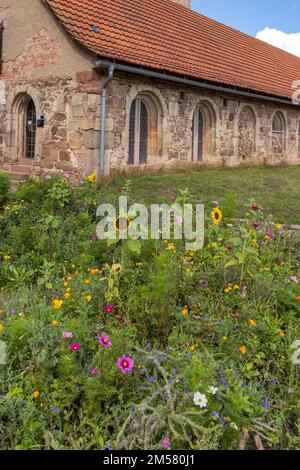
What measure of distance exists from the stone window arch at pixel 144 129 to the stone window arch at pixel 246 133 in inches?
153

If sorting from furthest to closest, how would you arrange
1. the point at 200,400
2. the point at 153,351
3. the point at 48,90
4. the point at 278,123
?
1. the point at 278,123
2. the point at 48,90
3. the point at 153,351
4. the point at 200,400

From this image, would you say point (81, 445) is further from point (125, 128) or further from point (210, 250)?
point (125, 128)

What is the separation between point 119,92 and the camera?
1034cm

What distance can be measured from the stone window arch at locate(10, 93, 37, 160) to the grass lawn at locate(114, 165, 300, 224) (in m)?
3.31

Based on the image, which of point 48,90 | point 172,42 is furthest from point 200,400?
point 172,42

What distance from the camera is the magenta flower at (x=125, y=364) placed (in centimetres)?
280

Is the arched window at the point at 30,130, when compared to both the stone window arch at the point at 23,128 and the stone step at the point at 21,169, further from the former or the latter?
the stone step at the point at 21,169

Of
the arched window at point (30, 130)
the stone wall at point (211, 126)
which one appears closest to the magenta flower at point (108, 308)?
the stone wall at point (211, 126)

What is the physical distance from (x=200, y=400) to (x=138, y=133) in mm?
9675

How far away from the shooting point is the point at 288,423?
117 inches

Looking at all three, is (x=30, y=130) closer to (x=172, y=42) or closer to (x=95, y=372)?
(x=172, y=42)

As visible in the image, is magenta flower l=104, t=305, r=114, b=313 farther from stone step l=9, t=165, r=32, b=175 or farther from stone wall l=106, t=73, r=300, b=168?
stone step l=9, t=165, r=32, b=175
